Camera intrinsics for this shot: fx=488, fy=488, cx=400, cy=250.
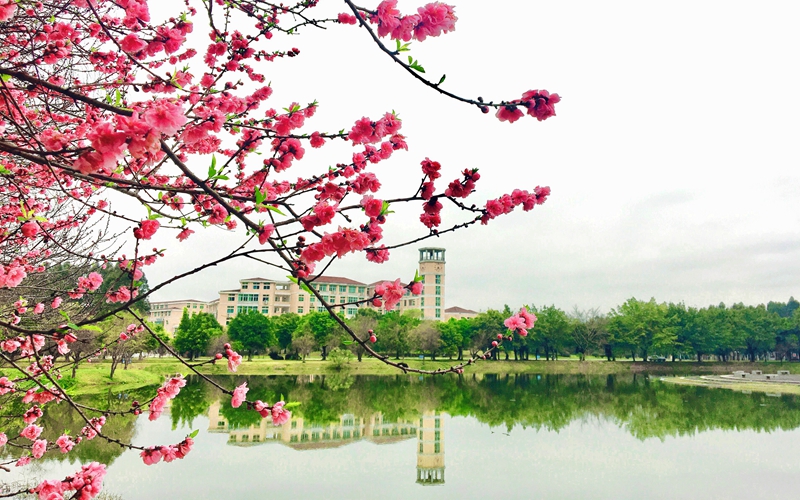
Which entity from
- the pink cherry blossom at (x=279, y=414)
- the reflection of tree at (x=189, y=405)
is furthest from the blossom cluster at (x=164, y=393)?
the reflection of tree at (x=189, y=405)

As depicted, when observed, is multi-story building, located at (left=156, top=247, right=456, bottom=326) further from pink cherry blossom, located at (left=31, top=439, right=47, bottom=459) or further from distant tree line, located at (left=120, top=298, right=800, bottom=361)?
pink cherry blossom, located at (left=31, top=439, right=47, bottom=459)

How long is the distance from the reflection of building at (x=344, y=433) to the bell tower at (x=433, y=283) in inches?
1772

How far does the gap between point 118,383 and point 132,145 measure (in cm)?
2428

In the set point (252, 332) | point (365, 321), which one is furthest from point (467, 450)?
point (252, 332)

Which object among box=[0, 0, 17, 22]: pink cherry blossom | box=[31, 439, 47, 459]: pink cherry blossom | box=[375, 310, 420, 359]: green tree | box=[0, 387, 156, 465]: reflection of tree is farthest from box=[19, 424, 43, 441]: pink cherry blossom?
box=[375, 310, 420, 359]: green tree

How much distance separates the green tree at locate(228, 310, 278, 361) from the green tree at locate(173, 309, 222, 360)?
1.74 m

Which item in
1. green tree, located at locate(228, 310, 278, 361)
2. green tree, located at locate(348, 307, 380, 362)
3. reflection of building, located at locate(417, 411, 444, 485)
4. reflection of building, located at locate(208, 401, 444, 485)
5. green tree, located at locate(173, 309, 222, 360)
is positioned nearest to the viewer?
reflection of building, located at locate(417, 411, 444, 485)

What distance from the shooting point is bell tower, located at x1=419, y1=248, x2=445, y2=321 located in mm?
61656

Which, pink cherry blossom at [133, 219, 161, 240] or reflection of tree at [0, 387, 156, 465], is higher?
pink cherry blossom at [133, 219, 161, 240]

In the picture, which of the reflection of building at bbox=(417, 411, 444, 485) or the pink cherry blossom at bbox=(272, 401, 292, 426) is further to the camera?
the reflection of building at bbox=(417, 411, 444, 485)

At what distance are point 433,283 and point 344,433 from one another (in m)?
48.4

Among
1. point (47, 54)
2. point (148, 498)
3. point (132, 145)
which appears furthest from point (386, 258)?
point (148, 498)

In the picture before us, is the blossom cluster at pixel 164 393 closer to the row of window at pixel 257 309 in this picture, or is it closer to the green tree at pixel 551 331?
the green tree at pixel 551 331

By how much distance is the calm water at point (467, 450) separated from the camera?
938 cm
